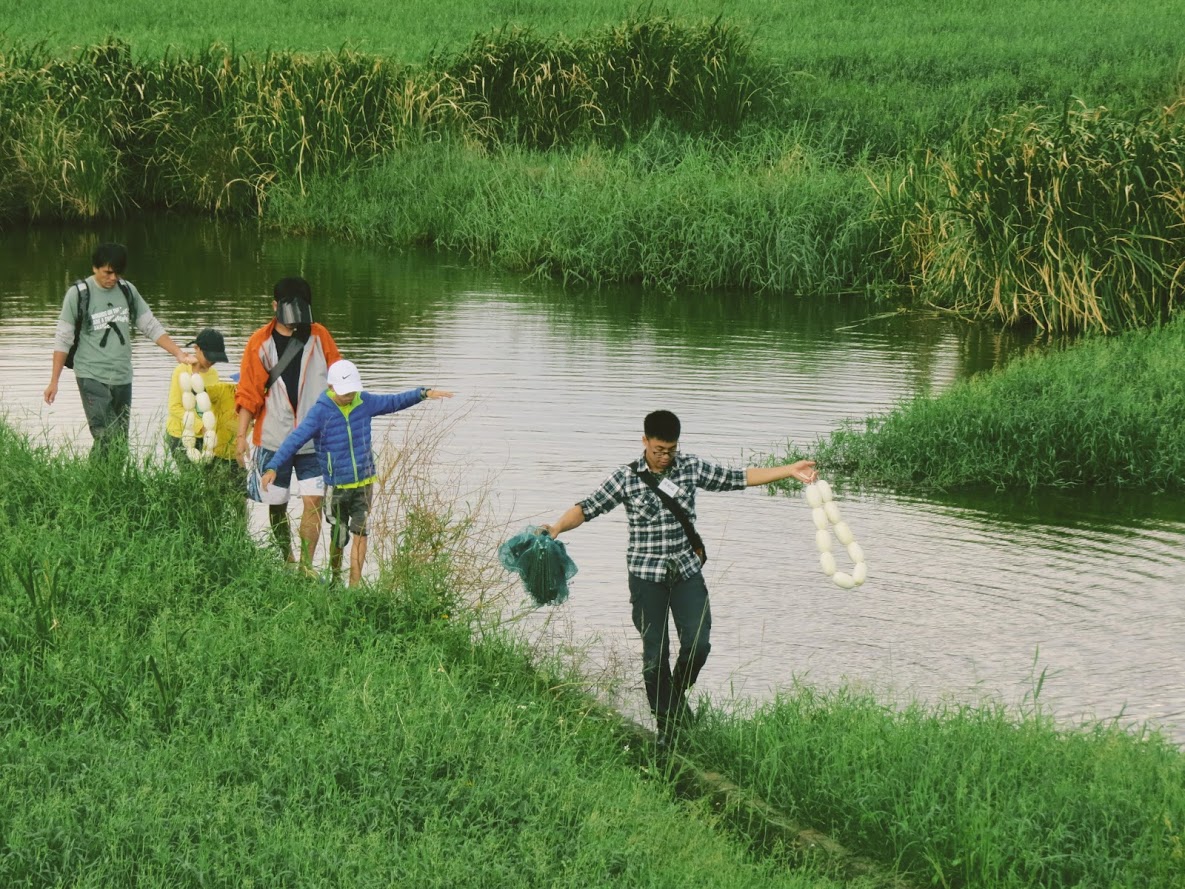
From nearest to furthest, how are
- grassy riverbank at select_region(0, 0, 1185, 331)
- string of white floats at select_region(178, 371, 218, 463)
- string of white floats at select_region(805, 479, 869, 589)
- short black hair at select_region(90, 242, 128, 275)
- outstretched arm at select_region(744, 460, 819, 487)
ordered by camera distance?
outstretched arm at select_region(744, 460, 819, 487)
string of white floats at select_region(805, 479, 869, 589)
string of white floats at select_region(178, 371, 218, 463)
short black hair at select_region(90, 242, 128, 275)
grassy riverbank at select_region(0, 0, 1185, 331)

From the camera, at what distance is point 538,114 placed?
28469mm

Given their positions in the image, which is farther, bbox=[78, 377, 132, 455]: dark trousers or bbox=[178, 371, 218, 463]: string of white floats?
bbox=[78, 377, 132, 455]: dark trousers

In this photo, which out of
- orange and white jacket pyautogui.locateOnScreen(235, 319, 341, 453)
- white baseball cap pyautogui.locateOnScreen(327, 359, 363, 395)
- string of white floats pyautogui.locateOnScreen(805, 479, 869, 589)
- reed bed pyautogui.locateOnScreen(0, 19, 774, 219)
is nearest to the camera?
string of white floats pyautogui.locateOnScreen(805, 479, 869, 589)

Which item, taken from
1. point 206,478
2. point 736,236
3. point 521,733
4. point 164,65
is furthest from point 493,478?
point 164,65

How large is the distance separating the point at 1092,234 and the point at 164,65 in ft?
55.8

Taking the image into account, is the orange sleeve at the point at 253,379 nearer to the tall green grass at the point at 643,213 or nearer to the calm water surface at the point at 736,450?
the calm water surface at the point at 736,450

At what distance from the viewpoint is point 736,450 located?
14055 mm

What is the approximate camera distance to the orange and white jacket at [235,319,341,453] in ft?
32.2

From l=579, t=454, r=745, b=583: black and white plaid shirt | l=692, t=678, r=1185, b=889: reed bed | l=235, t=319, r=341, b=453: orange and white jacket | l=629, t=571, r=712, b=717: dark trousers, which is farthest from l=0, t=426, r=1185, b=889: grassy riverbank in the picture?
l=235, t=319, r=341, b=453: orange and white jacket

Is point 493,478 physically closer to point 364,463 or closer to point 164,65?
point 364,463

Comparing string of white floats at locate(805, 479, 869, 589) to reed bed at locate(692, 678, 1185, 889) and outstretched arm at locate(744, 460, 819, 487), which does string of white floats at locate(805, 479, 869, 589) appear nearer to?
outstretched arm at locate(744, 460, 819, 487)

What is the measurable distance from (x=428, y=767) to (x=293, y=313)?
3505 mm

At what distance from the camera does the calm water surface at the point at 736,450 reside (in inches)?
382

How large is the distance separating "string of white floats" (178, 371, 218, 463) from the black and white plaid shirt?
3008 millimetres
